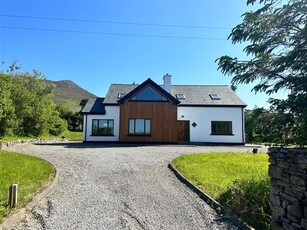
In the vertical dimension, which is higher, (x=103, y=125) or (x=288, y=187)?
(x=103, y=125)

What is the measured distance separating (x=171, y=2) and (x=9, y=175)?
33.8ft

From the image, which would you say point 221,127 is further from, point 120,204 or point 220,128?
point 120,204

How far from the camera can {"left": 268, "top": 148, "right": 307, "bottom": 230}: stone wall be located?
3.82 metres

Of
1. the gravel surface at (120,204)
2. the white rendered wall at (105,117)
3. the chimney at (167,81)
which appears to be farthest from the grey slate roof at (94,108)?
the gravel surface at (120,204)

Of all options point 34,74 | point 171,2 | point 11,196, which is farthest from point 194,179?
point 34,74

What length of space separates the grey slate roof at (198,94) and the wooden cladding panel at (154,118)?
165cm

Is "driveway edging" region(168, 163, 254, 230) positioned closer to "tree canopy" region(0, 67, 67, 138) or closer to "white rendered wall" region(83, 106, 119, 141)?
"white rendered wall" region(83, 106, 119, 141)

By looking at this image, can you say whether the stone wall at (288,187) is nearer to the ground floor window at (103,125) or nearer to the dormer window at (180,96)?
the ground floor window at (103,125)

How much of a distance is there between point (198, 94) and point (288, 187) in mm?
20644

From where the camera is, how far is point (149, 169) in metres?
9.52

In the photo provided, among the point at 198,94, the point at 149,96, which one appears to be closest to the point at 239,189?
the point at 149,96

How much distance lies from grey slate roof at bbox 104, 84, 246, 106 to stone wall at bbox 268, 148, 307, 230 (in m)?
18.1

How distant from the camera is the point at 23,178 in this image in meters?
7.26

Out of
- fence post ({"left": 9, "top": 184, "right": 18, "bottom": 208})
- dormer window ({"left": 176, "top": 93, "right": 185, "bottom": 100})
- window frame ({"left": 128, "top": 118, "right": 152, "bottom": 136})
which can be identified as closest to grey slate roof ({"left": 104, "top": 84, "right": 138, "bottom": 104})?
window frame ({"left": 128, "top": 118, "right": 152, "bottom": 136})
